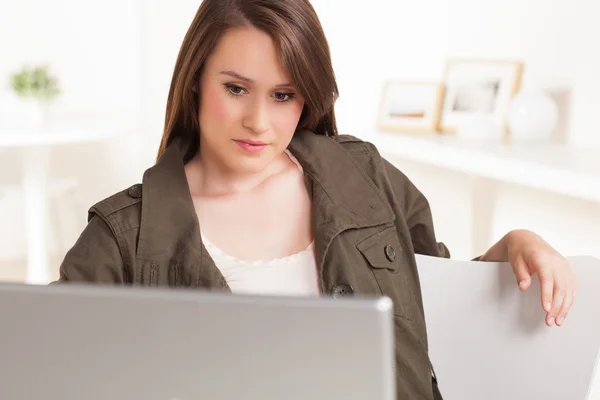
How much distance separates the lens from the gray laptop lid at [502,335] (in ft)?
4.68

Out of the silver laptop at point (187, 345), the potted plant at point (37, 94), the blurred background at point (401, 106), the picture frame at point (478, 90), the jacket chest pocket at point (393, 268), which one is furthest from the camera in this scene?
the potted plant at point (37, 94)

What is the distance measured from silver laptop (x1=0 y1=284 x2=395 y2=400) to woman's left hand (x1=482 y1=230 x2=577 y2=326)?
74 cm

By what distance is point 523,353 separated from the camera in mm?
1466

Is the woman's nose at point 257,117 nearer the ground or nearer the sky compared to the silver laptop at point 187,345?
nearer the sky

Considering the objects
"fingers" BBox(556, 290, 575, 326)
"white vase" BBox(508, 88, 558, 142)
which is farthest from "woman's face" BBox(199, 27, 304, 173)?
"white vase" BBox(508, 88, 558, 142)

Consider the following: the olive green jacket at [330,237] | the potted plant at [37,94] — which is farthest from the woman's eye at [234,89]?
the potted plant at [37,94]

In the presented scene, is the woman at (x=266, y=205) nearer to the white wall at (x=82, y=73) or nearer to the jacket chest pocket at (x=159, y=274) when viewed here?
the jacket chest pocket at (x=159, y=274)

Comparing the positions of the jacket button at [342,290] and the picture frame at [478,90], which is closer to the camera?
the jacket button at [342,290]

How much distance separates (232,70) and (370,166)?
14.1 inches

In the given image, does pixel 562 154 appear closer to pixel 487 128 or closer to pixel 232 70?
pixel 487 128

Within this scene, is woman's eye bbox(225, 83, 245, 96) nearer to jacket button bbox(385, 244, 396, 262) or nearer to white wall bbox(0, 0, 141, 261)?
jacket button bbox(385, 244, 396, 262)

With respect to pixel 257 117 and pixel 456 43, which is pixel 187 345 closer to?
pixel 257 117

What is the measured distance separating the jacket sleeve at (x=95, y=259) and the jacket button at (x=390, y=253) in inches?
17.5

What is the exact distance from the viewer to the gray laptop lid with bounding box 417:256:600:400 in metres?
1.43
